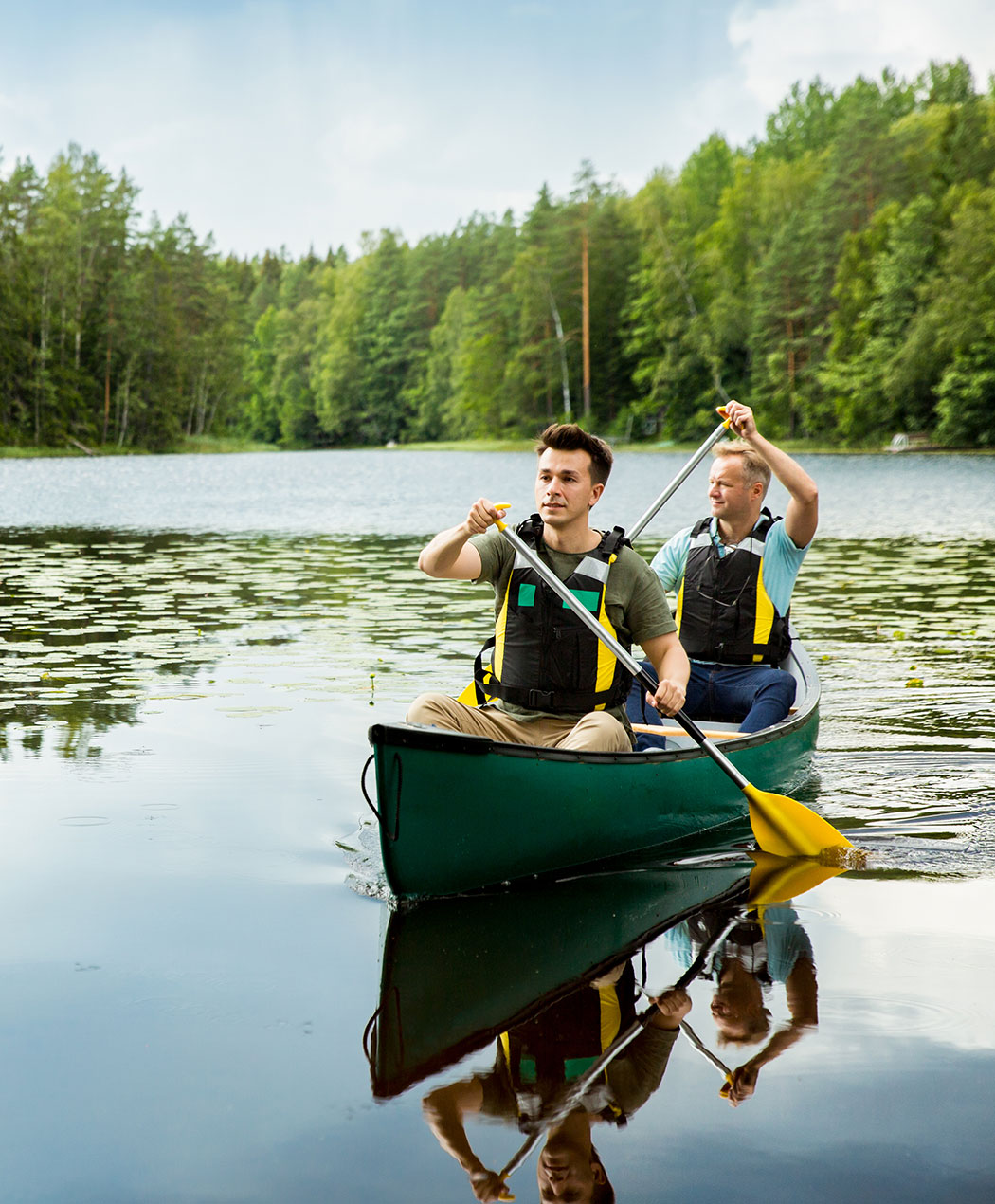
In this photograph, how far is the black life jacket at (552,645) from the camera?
3809 mm

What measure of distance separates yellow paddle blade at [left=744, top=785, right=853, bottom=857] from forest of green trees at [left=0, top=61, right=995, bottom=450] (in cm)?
3599

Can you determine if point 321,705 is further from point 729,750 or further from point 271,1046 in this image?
point 271,1046

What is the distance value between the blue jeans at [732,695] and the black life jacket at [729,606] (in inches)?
2.3

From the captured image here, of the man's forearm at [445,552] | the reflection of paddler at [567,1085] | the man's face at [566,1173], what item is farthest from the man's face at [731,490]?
the man's face at [566,1173]

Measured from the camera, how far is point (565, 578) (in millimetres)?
3846

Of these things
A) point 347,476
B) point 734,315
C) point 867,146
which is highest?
point 867,146

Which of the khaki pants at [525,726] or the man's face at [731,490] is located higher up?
the man's face at [731,490]

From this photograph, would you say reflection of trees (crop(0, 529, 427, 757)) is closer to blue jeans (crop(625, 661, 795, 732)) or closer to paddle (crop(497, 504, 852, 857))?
blue jeans (crop(625, 661, 795, 732))

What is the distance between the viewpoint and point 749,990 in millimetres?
3131

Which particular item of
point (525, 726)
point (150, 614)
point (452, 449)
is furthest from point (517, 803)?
point (452, 449)

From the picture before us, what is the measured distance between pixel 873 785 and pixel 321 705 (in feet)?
8.34

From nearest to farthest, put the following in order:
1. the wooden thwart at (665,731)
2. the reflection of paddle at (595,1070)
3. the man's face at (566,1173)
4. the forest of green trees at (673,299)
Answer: the man's face at (566,1173) < the reflection of paddle at (595,1070) < the wooden thwart at (665,731) < the forest of green trees at (673,299)

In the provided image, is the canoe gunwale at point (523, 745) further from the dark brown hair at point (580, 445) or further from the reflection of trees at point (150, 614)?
the reflection of trees at point (150, 614)

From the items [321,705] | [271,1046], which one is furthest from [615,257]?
[271,1046]
